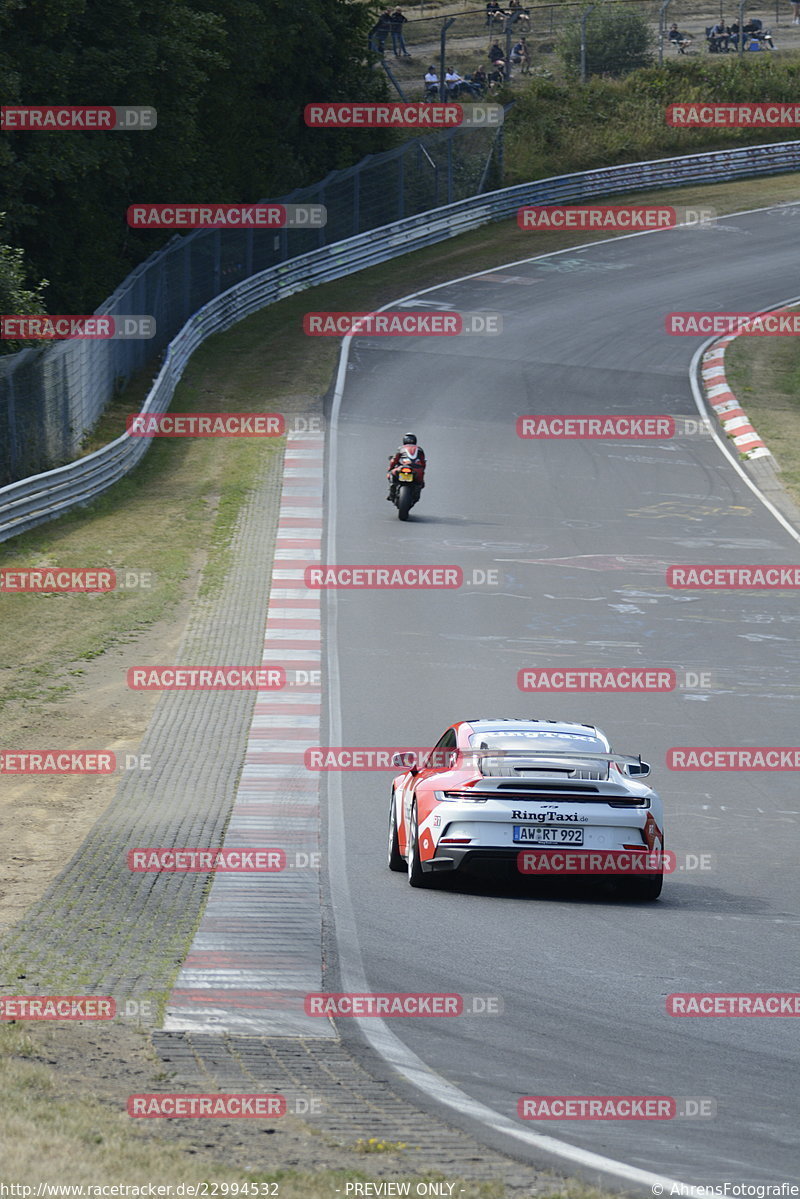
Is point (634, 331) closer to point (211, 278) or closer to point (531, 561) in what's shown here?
point (211, 278)

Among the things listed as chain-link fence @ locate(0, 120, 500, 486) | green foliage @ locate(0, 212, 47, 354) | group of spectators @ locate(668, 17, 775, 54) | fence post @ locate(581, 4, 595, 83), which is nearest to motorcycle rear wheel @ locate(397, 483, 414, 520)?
chain-link fence @ locate(0, 120, 500, 486)

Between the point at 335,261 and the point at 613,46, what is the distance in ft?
79.0

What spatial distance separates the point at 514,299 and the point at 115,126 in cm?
1357

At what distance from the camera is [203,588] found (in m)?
24.3

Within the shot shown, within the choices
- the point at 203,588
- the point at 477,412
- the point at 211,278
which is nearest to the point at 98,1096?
the point at 203,588

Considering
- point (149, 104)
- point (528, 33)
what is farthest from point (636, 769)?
point (528, 33)

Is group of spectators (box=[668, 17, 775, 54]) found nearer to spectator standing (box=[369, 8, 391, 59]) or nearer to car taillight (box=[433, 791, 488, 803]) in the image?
spectator standing (box=[369, 8, 391, 59])

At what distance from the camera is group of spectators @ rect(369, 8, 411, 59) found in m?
65.4

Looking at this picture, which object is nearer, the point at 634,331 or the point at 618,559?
the point at 618,559

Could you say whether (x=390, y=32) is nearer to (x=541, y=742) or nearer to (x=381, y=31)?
(x=381, y=31)

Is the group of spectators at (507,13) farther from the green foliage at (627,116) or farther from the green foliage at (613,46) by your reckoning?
the green foliage at (627,116)

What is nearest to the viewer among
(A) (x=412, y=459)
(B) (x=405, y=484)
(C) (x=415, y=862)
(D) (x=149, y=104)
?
(C) (x=415, y=862)

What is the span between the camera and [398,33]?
6931 centimetres

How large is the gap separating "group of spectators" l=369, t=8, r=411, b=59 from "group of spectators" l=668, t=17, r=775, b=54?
1258 cm
